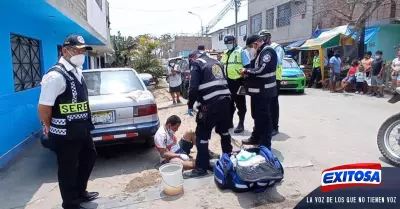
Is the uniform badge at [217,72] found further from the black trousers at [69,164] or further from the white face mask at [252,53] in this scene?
the black trousers at [69,164]

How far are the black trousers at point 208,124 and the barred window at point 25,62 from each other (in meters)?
4.01

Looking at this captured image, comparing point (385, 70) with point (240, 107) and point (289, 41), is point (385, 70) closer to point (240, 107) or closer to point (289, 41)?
point (240, 107)

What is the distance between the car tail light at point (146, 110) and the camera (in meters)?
4.79

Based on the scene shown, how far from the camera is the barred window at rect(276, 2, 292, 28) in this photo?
23.6 m

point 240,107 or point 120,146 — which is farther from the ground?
point 240,107

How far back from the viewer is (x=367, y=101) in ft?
31.8

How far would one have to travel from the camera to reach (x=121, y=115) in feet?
15.4

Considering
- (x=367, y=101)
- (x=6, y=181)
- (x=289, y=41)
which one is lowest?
(x=6, y=181)

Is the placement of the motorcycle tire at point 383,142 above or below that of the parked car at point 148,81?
below

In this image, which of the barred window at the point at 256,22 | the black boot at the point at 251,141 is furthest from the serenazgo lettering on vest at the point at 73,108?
the barred window at the point at 256,22

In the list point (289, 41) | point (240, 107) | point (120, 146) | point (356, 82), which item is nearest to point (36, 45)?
point (120, 146)

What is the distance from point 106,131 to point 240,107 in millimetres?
2445

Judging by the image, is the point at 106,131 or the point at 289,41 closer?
the point at 106,131

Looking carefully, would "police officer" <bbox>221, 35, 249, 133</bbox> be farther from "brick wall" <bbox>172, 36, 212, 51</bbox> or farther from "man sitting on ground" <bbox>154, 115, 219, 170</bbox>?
"brick wall" <bbox>172, 36, 212, 51</bbox>
